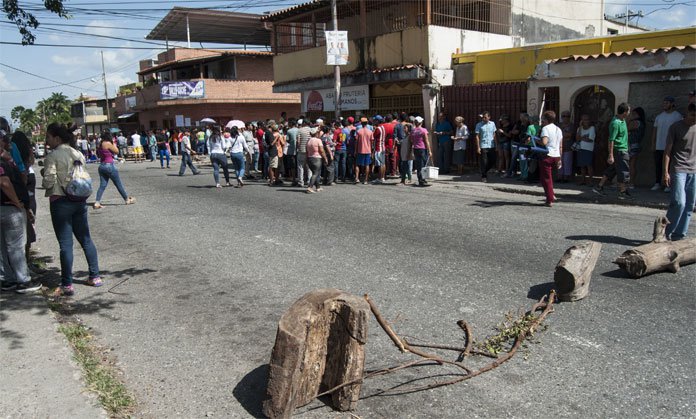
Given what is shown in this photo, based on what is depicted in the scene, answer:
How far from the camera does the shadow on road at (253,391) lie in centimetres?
343

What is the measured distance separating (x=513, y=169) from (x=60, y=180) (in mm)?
11343

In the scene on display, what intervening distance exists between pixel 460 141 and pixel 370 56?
5986 mm

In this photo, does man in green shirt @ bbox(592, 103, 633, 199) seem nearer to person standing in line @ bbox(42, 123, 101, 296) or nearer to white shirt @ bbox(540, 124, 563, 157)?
white shirt @ bbox(540, 124, 563, 157)

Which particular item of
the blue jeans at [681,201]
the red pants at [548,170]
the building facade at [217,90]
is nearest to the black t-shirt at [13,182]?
the blue jeans at [681,201]

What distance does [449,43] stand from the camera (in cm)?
1762

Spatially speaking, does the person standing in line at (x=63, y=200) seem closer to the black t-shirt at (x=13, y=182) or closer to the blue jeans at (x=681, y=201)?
the black t-shirt at (x=13, y=182)

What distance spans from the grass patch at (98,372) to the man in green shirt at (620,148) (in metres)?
8.90

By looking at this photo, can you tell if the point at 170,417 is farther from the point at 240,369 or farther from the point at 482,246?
the point at 482,246

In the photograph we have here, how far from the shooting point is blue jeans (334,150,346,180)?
572 inches

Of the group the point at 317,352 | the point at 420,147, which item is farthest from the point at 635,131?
the point at 317,352

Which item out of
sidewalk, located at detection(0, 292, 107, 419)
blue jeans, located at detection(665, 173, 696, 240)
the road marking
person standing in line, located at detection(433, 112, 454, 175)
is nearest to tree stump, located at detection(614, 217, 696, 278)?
blue jeans, located at detection(665, 173, 696, 240)

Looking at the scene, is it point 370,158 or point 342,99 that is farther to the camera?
point 342,99

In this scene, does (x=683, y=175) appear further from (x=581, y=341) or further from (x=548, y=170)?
(x=581, y=341)

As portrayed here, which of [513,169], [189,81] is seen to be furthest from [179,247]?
[189,81]
